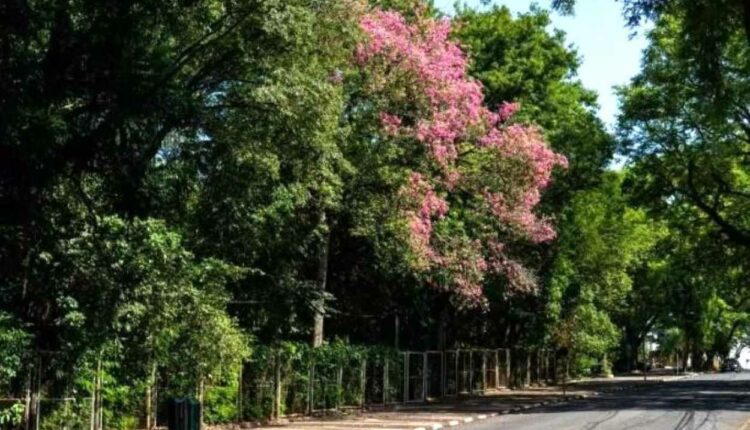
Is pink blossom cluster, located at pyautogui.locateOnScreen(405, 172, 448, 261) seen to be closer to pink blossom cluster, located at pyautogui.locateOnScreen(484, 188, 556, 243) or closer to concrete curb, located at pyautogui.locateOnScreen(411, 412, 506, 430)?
pink blossom cluster, located at pyautogui.locateOnScreen(484, 188, 556, 243)

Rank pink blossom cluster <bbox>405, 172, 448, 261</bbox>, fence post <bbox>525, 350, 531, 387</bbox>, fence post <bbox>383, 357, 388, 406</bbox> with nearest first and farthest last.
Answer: pink blossom cluster <bbox>405, 172, 448, 261</bbox> → fence post <bbox>383, 357, 388, 406</bbox> → fence post <bbox>525, 350, 531, 387</bbox>

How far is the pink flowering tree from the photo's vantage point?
82.4 ft

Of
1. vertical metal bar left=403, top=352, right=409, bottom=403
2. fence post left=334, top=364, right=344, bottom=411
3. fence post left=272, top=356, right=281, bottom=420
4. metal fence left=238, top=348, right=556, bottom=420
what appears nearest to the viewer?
metal fence left=238, top=348, right=556, bottom=420

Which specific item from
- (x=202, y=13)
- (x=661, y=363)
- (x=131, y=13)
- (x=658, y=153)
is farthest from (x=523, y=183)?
(x=661, y=363)

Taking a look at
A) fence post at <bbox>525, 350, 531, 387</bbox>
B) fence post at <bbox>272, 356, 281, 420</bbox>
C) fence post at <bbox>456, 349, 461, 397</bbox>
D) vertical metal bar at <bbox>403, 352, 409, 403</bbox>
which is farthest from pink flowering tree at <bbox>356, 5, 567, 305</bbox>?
fence post at <bbox>525, 350, 531, 387</bbox>

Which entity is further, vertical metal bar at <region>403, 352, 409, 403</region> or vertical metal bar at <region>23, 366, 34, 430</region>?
vertical metal bar at <region>403, 352, 409, 403</region>

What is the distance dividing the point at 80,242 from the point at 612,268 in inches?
1339

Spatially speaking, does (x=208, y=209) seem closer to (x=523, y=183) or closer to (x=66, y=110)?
(x=66, y=110)

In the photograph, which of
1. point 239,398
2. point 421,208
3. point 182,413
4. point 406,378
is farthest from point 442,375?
point 182,413

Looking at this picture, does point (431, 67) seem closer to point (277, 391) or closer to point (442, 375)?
point (277, 391)

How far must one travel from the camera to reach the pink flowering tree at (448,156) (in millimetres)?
25125

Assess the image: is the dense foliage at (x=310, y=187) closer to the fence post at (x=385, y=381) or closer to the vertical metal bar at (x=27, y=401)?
the vertical metal bar at (x=27, y=401)

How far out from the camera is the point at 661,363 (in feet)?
363

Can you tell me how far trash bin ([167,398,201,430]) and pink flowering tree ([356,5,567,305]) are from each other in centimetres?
1213
